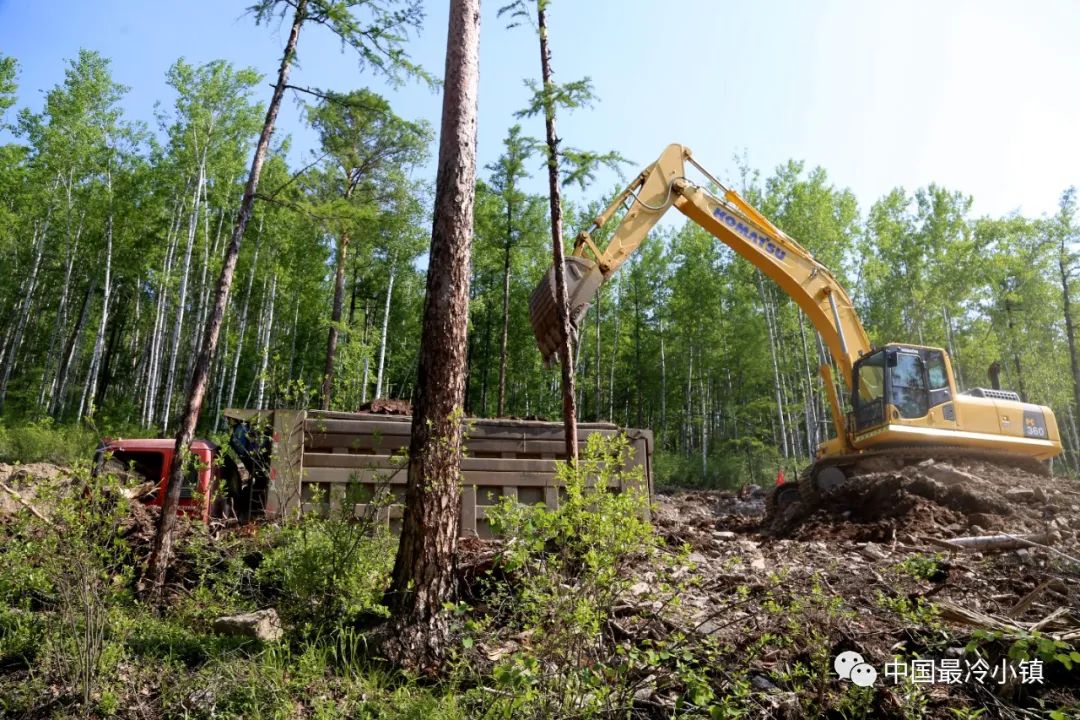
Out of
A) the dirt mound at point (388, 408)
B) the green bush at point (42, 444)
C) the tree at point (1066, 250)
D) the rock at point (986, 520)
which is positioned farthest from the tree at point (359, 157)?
the tree at point (1066, 250)

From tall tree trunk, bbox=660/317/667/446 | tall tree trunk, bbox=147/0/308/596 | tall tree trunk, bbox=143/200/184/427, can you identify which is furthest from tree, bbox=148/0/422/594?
tall tree trunk, bbox=660/317/667/446

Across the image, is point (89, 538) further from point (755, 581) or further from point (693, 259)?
point (693, 259)

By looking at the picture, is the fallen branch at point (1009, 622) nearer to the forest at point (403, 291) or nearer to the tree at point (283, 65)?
the tree at point (283, 65)

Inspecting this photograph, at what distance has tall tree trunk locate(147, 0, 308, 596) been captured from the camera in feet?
19.2

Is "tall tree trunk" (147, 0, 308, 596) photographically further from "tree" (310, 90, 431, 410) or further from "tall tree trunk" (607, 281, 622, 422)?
"tall tree trunk" (607, 281, 622, 422)

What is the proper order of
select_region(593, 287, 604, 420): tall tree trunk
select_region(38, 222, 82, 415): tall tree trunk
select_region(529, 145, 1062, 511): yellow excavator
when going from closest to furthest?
select_region(529, 145, 1062, 511): yellow excavator
select_region(38, 222, 82, 415): tall tree trunk
select_region(593, 287, 604, 420): tall tree trunk

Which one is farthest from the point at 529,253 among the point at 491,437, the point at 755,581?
the point at 755,581

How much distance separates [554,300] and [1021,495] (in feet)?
20.8

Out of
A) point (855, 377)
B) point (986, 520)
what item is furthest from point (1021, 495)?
point (855, 377)

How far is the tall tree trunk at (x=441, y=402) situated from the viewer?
13.6 ft

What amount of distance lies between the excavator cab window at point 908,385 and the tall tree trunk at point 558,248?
5.49 m

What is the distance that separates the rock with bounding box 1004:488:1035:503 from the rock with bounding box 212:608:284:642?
28.0 feet

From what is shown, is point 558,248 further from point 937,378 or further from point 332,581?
point 937,378

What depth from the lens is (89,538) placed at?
447 cm
